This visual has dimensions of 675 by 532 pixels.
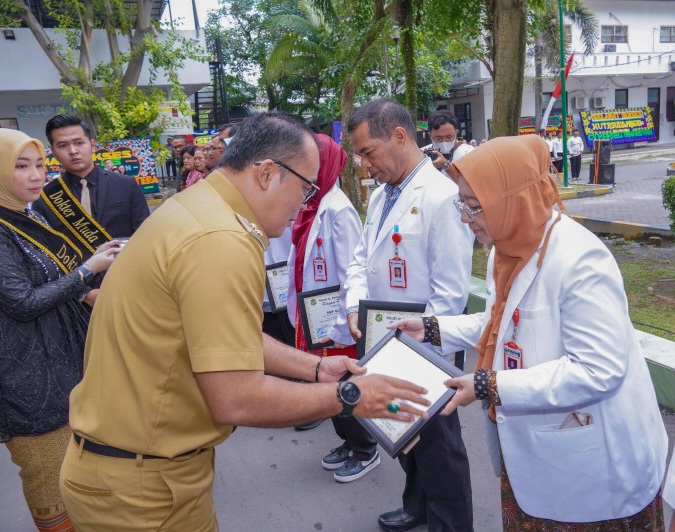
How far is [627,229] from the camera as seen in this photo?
30.5 ft

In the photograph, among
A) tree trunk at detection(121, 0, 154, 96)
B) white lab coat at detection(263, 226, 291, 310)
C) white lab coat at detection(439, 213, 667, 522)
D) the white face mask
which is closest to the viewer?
white lab coat at detection(439, 213, 667, 522)

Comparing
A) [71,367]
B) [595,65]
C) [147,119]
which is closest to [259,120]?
[71,367]

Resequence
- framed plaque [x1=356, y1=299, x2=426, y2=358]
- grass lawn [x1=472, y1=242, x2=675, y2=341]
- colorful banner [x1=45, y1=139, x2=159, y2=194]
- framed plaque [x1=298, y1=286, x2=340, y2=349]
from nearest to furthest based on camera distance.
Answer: framed plaque [x1=356, y1=299, x2=426, y2=358], framed plaque [x1=298, y1=286, x2=340, y2=349], grass lawn [x1=472, y1=242, x2=675, y2=341], colorful banner [x1=45, y1=139, x2=159, y2=194]

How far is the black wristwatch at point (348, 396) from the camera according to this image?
1.62 m

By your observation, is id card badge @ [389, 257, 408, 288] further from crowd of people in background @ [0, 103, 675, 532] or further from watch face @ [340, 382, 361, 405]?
watch face @ [340, 382, 361, 405]

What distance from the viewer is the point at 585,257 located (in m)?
1.73

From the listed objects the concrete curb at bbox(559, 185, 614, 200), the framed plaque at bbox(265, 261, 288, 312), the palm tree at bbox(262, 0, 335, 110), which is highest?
the palm tree at bbox(262, 0, 335, 110)

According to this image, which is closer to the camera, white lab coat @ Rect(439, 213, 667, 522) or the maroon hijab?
white lab coat @ Rect(439, 213, 667, 522)

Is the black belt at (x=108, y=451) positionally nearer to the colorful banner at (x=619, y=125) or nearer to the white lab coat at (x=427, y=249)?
the white lab coat at (x=427, y=249)

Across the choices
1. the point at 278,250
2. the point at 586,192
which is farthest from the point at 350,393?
the point at 586,192

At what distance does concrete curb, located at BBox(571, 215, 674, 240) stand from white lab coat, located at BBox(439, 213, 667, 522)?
7672 millimetres

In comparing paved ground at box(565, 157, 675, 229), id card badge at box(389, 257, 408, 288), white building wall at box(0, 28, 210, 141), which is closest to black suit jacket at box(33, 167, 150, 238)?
id card badge at box(389, 257, 408, 288)

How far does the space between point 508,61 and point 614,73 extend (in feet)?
88.6

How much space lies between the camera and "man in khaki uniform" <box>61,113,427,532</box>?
1412 millimetres
